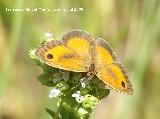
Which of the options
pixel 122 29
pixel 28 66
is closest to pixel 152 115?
pixel 122 29

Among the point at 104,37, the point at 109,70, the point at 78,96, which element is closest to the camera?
the point at 78,96

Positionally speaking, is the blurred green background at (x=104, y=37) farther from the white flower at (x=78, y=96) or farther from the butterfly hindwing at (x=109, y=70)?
the white flower at (x=78, y=96)

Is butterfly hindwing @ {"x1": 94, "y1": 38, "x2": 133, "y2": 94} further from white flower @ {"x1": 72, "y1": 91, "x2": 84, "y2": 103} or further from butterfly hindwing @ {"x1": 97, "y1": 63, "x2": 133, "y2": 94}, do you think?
white flower @ {"x1": 72, "y1": 91, "x2": 84, "y2": 103}

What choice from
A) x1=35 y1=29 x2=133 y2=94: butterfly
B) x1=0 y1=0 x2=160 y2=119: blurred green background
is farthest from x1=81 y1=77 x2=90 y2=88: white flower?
x1=0 y1=0 x2=160 y2=119: blurred green background

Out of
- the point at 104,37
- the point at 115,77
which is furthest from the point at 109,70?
the point at 104,37

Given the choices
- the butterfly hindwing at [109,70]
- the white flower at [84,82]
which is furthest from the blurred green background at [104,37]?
the white flower at [84,82]

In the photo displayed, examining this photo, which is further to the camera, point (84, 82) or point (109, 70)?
point (109, 70)

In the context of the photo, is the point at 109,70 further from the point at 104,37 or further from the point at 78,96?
the point at 104,37
